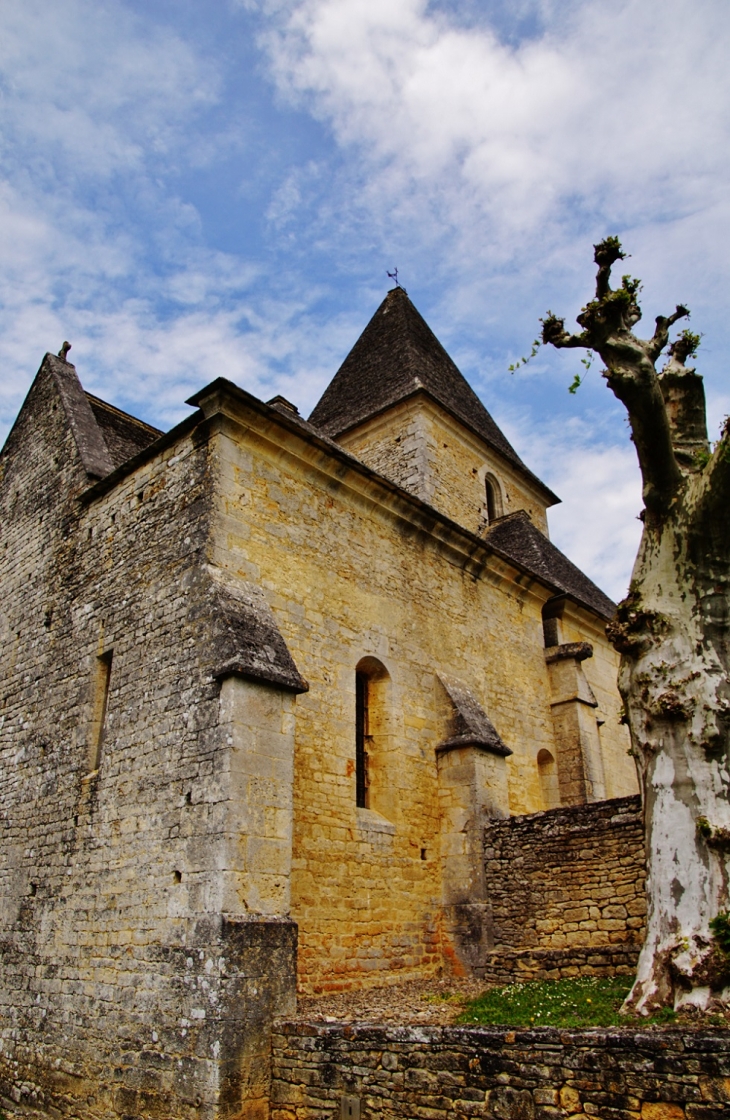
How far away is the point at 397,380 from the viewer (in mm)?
17219

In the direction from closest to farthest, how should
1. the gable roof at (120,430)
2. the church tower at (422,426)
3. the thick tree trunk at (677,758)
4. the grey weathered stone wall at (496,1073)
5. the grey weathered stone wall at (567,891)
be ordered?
1. the grey weathered stone wall at (496,1073)
2. the thick tree trunk at (677,758)
3. the grey weathered stone wall at (567,891)
4. the gable roof at (120,430)
5. the church tower at (422,426)

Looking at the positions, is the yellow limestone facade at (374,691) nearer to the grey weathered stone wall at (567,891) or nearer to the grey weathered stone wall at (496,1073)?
the grey weathered stone wall at (567,891)

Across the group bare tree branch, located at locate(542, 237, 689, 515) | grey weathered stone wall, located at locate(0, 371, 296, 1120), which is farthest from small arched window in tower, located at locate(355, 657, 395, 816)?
bare tree branch, located at locate(542, 237, 689, 515)

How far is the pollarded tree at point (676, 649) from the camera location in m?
5.60

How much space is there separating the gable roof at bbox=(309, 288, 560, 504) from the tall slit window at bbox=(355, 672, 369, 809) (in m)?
8.21

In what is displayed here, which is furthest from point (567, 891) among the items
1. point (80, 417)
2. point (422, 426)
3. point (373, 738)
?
point (422, 426)

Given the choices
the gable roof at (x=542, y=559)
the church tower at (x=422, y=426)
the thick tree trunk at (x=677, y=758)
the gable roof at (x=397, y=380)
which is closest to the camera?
the thick tree trunk at (x=677, y=758)

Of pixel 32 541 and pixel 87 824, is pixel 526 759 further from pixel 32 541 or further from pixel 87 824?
pixel 32 541

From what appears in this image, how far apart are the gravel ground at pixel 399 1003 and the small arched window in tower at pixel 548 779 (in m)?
4.46

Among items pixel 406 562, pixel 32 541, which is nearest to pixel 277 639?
pixel 406 562

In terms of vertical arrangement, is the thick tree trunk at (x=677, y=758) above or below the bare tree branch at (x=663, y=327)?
below

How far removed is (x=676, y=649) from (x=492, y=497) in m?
12.0

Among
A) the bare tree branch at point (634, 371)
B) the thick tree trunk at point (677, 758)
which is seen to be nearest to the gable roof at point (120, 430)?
the bare tree branch at point (634, 371)

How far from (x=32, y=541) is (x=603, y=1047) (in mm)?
9752
